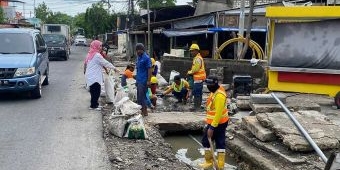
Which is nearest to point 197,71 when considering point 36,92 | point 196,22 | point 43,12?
point 36,92

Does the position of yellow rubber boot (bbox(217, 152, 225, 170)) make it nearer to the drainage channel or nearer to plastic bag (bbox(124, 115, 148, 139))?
the drainage channel

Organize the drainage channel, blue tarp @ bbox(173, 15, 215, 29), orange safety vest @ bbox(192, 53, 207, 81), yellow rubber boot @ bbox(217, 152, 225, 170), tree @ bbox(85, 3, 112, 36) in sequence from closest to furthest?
yellow rubber boot @ bbox(217, 152, 225, 170) → the drainage channel → orange safety vest @ bbox(192, 53, 207, 81) → blue tarp @ bbox(173, 15, 215, 29) → tree @ bbox(85, 3, 112, 36)

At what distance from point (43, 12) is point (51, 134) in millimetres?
94391

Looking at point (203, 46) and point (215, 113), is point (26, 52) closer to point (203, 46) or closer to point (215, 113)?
point (215, 113)

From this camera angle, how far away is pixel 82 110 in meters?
10.3

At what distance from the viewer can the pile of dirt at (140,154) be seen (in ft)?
21.1

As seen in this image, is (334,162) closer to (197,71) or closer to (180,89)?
(197,71)

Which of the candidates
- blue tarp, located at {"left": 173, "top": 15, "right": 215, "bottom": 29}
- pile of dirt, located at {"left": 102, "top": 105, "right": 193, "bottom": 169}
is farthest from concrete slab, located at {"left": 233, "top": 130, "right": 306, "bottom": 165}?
blue tarp, located at {"left": 173, "top": 15, "right": 215, "bottom": 29}

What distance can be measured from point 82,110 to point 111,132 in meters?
2.56

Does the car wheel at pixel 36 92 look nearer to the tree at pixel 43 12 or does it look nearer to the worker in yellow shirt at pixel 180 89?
the worker in yellow shirt at pixel 180 89

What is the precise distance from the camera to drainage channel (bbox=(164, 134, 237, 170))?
815cm

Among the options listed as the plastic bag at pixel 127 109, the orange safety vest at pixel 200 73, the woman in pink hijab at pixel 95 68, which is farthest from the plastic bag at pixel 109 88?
the plastic bag at pixel 127 109

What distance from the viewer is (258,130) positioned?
305 inches

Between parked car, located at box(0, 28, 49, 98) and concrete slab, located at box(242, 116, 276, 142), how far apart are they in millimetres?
5807
